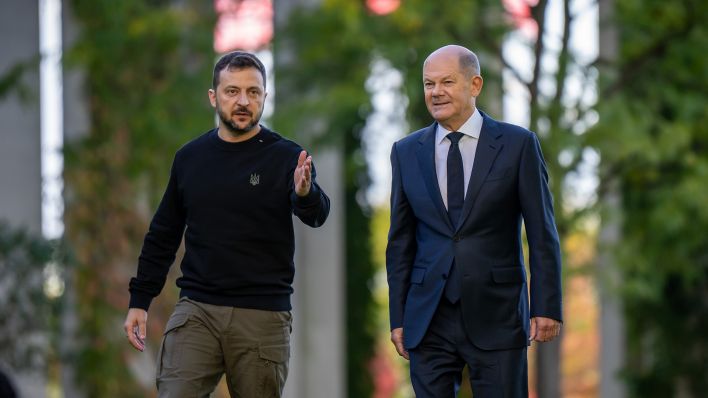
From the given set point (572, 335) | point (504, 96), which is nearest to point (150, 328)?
point (504, 96)

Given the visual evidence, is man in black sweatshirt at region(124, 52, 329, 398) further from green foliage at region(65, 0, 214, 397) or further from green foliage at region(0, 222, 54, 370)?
green foliage at region(65, 0, 214, 397)

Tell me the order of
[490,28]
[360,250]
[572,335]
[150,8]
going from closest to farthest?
[490,28] < [150,8] < [360,250] < [572,335]

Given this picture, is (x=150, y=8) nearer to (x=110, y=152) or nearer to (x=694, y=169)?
(x=110, y=152)

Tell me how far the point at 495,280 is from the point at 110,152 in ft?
36.7

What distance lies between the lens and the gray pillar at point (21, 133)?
15.0m

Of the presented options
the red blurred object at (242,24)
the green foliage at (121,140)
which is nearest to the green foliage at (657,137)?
the red blurred object at (242,24)

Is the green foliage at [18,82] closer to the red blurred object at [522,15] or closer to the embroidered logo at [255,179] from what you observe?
the red blurred object at [522,15]

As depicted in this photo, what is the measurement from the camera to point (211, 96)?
5.61 m

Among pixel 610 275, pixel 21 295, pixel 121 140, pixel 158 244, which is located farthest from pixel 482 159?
pixel 121 140

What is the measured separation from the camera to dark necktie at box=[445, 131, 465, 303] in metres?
5.50

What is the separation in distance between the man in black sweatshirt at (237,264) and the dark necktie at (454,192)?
50 centimetres

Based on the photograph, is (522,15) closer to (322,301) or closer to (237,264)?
(322,301)

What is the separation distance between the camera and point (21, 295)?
1305 cm

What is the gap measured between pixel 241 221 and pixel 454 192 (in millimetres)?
832
